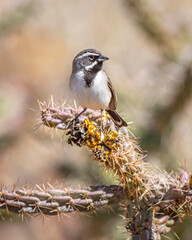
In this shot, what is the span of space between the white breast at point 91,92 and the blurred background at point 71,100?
36 cm

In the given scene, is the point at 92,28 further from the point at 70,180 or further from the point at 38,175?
the point at 70,180

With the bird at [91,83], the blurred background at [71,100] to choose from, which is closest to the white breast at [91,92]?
the bird at [91,83]

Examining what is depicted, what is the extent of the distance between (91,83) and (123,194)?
100 cm

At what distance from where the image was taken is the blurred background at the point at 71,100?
5.16 meters

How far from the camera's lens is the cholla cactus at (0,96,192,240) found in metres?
2.75

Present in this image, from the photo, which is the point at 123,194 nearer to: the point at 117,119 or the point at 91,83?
the point at 117,119

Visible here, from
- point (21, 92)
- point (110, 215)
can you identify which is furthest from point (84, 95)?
point (21, 92)

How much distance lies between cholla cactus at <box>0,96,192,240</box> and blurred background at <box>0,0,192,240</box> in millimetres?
236

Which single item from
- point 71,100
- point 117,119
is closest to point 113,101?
point 117,119

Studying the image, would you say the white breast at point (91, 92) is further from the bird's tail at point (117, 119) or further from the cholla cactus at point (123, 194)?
the cholla cactus at point (123, 194)

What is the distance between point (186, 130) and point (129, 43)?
4888 mm

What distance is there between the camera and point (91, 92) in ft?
11.3

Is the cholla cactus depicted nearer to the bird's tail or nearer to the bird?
the bird's tail

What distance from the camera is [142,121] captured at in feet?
17.8
